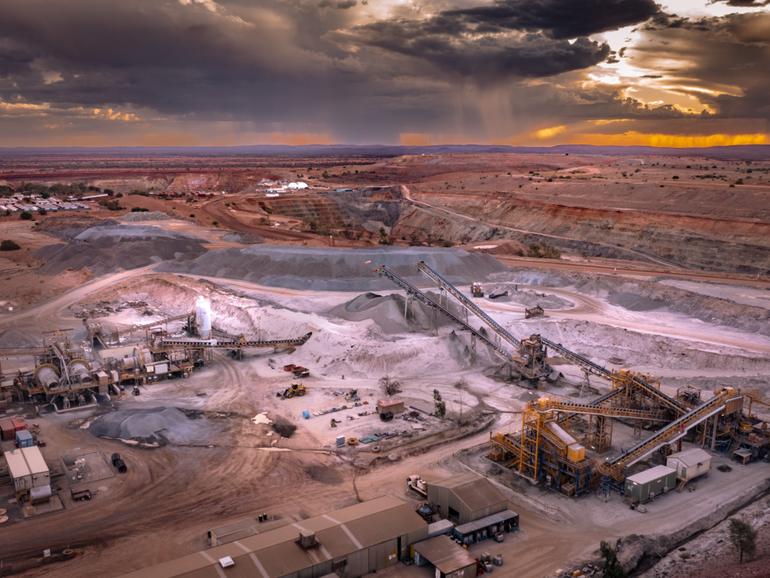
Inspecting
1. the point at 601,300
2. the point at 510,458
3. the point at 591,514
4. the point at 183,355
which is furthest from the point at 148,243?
the point at 591,514

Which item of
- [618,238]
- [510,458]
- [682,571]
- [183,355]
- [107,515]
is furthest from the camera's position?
[618,238]

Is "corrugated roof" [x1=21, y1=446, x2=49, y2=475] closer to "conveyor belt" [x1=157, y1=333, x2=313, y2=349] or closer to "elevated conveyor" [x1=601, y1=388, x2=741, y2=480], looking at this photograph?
"conveyor belt" [x1=157, y1=333, x2=313, y2=349]

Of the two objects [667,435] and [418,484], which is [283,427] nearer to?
[418,484]

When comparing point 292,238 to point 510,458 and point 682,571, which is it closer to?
point 510,458

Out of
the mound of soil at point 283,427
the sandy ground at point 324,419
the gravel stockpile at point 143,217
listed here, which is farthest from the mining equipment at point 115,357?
the gravel stockpile at point 143,217

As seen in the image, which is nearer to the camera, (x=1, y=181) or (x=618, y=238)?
(x=618, y=238)

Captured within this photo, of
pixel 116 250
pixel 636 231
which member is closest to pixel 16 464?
pixel 116 250
